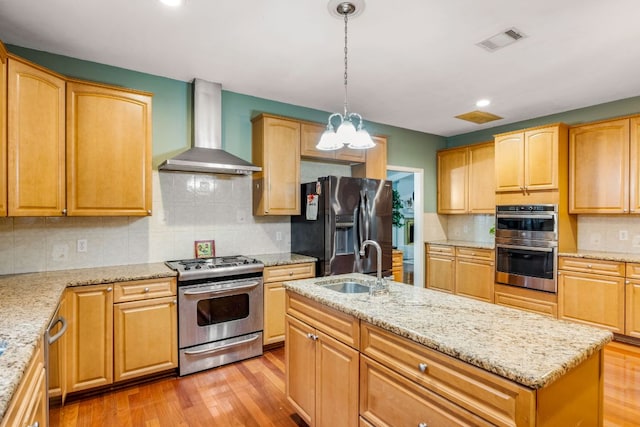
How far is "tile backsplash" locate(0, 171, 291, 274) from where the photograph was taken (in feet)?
9.03

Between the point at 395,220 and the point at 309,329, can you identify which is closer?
the point at 309,329

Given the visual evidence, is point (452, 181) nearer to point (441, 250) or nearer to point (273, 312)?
point (441, 250)

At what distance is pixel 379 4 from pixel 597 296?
12.0ft

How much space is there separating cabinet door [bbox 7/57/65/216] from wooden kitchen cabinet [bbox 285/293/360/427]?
187 centimetres

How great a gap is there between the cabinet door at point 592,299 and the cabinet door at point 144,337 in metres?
4.03

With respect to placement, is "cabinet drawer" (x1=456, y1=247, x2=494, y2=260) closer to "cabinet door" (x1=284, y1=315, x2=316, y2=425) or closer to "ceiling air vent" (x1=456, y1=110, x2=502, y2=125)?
"ceiling air vent" (x1=456, y1=110, x2=502, y2=125)

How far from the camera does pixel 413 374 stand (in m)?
1.40

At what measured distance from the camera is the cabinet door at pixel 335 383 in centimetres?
171

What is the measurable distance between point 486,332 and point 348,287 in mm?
1104

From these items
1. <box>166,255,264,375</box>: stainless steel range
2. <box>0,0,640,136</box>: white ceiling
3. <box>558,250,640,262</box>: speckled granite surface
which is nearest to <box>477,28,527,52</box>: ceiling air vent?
<box>0,0,640,136</box>: white ceiling

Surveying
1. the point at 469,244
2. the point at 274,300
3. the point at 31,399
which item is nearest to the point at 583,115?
the point at 469,244

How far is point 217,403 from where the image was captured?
249 cm

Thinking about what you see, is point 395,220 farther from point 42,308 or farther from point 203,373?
point 42,308

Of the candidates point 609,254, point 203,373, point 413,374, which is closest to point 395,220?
point 609,254
